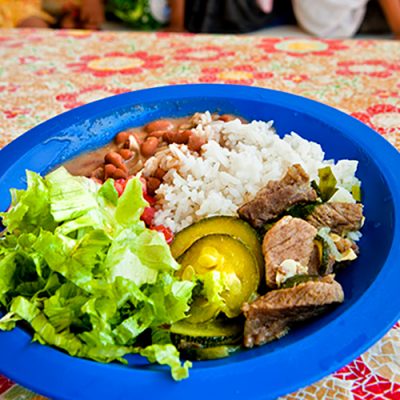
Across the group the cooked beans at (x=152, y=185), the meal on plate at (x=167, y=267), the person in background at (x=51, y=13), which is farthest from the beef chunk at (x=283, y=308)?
the person in background at (x=51, y=13)

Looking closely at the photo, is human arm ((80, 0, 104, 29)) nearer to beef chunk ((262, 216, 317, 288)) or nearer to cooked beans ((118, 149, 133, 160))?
cooked beans ((118, 149, 133, 160))

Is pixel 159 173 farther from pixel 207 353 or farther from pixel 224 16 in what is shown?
pixel 224 16

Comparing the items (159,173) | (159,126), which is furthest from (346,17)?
(159,173)

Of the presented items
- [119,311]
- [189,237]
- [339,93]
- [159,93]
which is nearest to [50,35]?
[159,93]

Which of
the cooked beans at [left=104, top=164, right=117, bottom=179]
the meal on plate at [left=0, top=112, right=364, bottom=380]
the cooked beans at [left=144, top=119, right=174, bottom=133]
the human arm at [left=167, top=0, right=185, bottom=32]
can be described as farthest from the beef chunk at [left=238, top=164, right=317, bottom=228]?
the human arm at [left=167, top=0, right=185, bottom=32]

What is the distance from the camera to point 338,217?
1161 mm

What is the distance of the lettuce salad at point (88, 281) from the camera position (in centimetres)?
92

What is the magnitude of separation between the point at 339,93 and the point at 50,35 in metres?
1.41

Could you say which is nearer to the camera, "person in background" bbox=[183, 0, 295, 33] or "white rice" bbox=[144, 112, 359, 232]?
"white rice" bbox=[144, 112, 359, 232]

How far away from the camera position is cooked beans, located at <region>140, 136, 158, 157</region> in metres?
1.60

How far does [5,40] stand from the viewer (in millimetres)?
2582

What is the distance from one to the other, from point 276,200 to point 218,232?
145 mm

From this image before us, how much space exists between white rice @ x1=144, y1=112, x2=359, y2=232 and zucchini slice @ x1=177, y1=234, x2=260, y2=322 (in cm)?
23

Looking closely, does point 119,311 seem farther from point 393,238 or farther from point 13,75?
point 13,75
